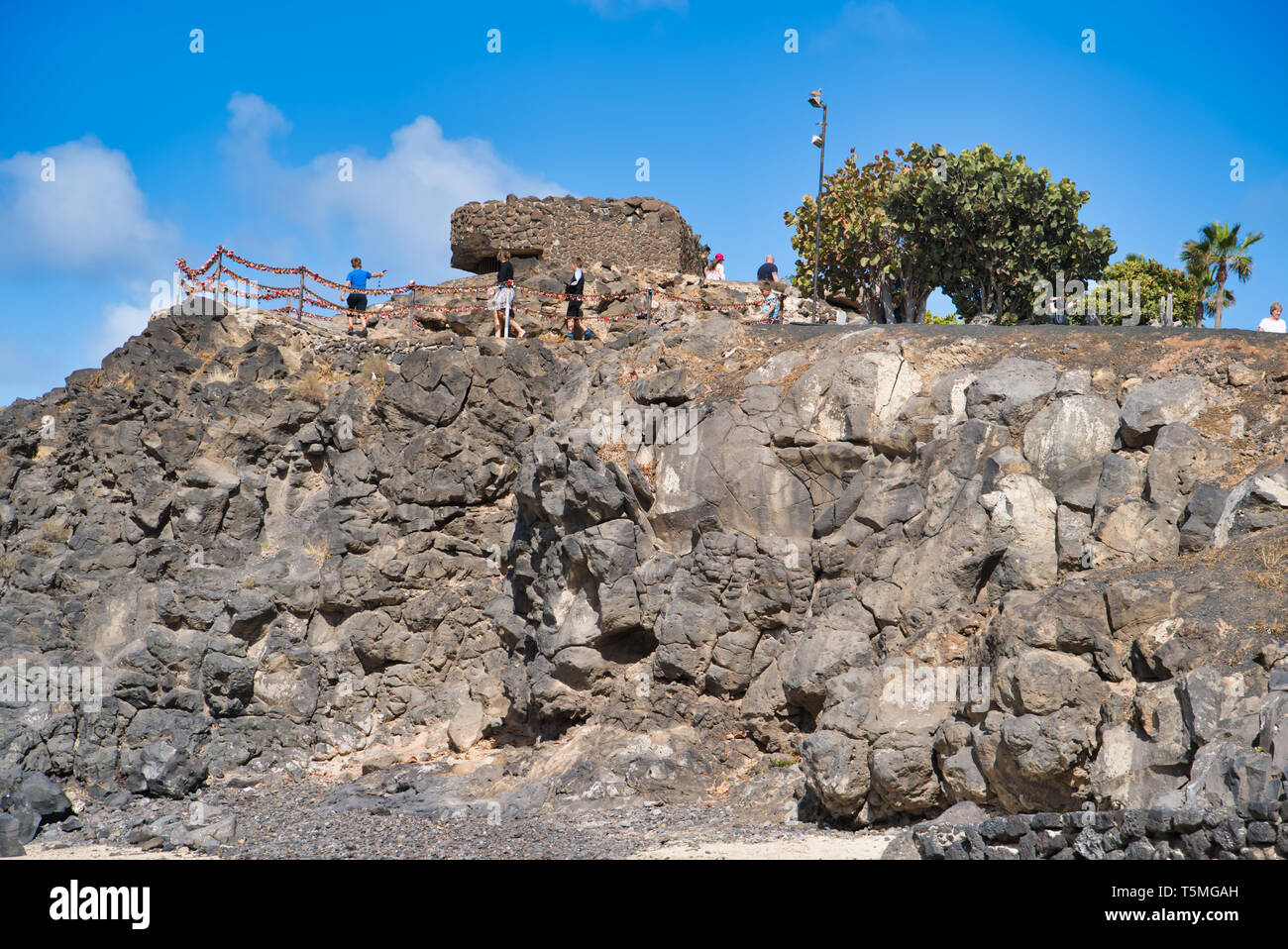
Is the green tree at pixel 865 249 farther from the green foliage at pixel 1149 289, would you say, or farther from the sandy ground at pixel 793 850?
the sandy ground at pixel 793 850

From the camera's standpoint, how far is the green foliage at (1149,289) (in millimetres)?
34125

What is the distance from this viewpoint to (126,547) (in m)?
23.4

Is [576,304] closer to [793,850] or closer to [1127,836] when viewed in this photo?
[793,850]

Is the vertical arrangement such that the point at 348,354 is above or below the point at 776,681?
above

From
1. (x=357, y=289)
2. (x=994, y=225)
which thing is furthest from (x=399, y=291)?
(x=994, y=225)

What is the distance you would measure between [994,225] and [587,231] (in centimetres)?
1097

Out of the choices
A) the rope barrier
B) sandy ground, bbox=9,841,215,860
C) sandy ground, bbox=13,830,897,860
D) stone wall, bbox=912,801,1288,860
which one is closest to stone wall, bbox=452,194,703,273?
the rope barrier

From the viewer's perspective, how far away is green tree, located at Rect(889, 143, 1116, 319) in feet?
89.6

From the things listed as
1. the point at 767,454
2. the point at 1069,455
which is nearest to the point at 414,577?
the point at 767,454

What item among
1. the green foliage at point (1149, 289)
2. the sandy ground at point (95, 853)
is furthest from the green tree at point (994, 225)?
the sandy ground at point (95, 853)

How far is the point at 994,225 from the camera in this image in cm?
2753

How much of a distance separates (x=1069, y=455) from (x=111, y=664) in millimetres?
17652

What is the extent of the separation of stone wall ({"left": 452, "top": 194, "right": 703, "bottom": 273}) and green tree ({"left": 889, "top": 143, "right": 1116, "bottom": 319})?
6673 millimetres
